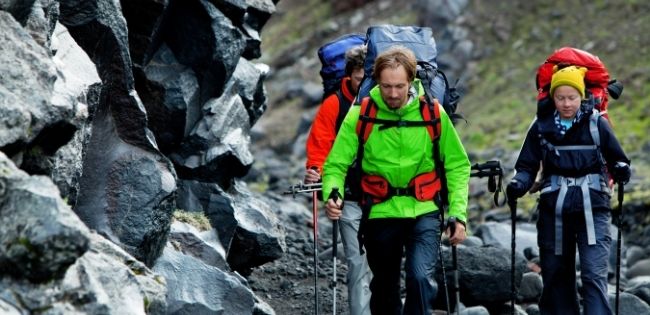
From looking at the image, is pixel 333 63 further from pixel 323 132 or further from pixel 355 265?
pixel 355 265

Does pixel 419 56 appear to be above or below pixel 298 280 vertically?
above

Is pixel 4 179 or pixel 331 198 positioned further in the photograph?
pixel 331 198

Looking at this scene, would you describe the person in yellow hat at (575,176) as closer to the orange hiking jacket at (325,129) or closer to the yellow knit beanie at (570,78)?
the yellow knit beanie at (570,78)

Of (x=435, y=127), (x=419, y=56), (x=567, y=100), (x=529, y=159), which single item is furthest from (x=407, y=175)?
(x=419, y=56)

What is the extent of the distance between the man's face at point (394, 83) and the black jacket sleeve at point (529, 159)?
1801 millimetres

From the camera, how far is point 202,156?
16141 millimetres

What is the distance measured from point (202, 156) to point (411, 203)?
612 cm

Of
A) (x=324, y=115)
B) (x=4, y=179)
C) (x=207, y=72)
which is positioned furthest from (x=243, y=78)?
(x=4, y=179)

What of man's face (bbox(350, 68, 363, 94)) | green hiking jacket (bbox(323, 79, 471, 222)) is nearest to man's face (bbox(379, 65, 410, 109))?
green hiking jacket (bbox(323, 79, 471, 222))

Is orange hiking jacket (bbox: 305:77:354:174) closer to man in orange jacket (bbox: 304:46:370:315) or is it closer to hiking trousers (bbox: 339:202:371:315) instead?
Result: man in orange jacket (bbox: 304:46:370:315)

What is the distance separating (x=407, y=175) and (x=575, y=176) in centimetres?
187

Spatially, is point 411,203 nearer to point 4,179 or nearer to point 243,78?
point 4,179

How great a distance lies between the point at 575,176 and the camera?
11234mm

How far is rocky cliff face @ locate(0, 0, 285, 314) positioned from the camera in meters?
7.94
